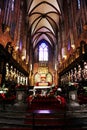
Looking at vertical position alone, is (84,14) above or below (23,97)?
above

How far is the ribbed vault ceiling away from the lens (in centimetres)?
3342

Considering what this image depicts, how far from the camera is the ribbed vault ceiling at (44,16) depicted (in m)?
33.4

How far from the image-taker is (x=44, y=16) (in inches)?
1501

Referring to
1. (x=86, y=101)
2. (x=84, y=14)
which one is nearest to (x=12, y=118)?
(x=86, y=101)

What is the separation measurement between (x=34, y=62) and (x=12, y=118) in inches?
1699

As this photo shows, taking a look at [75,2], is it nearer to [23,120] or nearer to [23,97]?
[23,97]

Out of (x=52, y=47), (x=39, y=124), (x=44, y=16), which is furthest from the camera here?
(x=52, y=47)

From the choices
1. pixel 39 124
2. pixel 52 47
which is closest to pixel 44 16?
pixel 52 47

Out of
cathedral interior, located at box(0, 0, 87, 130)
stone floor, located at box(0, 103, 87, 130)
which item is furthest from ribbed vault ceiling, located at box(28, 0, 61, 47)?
stone floor, located at box(0, 103, 87, 130)

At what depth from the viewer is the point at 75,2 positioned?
907 inches

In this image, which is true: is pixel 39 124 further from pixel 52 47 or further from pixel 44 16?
pixel 52 47

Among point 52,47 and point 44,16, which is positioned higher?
point 44,16

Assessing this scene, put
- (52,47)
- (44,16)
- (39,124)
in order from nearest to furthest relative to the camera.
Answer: (39,124) < (44,16) < (52,47)

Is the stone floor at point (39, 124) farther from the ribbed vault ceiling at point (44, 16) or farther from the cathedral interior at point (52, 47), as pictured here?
the ribbed vault ceiling at point (44, 16)
